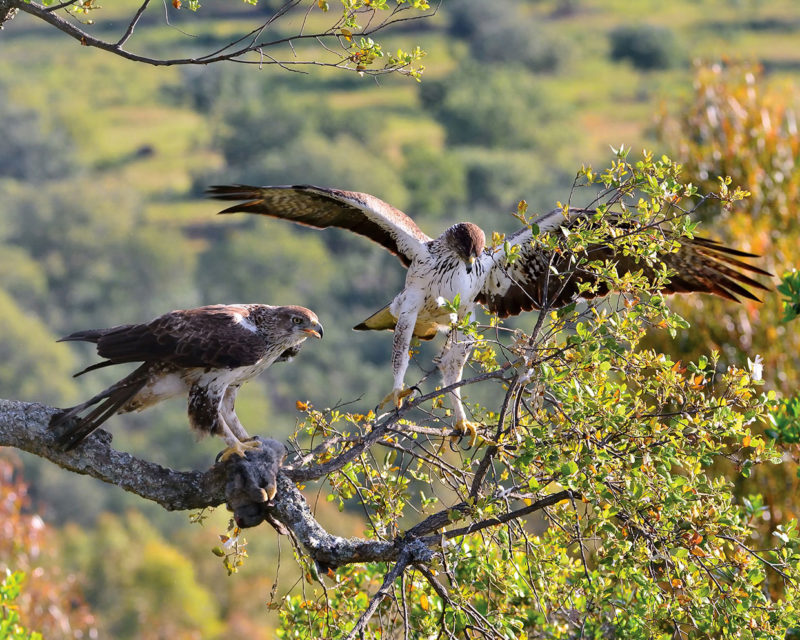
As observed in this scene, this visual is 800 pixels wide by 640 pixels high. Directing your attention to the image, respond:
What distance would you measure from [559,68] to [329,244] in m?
46.5

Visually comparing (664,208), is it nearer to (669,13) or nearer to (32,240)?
(32,240)

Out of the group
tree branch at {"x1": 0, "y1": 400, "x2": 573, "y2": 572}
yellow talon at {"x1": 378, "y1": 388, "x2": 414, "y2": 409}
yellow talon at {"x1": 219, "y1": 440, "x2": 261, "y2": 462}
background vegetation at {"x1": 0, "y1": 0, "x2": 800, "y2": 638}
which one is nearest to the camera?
tree branch at {"x1": 0, "y1": 400, "x2": 573, "y2": 572}

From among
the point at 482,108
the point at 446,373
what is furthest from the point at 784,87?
the point at 482,108

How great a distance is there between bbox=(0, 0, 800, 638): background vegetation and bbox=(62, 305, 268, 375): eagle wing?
29597 mm

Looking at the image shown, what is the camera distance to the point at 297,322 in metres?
6.95

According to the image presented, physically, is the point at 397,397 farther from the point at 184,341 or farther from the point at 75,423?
the point at 75,423

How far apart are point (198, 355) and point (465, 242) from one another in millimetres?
1854

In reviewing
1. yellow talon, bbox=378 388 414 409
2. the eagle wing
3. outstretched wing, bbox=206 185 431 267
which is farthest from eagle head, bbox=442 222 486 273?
the eagle wing

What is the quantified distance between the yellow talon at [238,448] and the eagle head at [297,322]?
2.70ft

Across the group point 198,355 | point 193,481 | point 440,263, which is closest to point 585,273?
point 440,263

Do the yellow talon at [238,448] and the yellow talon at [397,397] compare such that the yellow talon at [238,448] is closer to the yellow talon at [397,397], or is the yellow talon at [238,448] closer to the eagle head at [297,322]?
the yellow talon at [397,397]

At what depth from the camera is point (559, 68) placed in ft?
396

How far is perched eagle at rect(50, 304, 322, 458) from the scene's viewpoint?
252 inches

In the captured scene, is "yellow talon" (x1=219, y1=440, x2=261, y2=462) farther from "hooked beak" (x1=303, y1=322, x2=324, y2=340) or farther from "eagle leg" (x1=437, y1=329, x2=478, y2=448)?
"eagle leg" (x1=437, y1=329, x2=478, y2=448)
